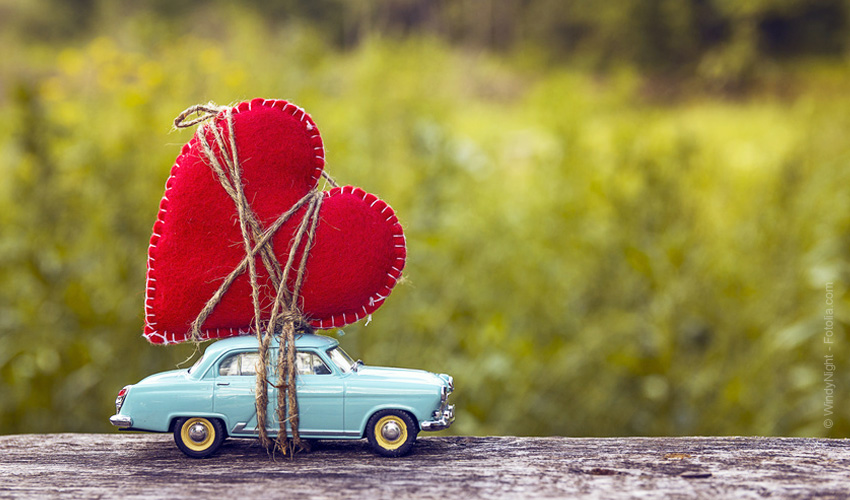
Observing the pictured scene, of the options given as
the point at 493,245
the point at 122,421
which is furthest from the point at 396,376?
the point at 493,245

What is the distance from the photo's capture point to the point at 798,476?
2.40 feet

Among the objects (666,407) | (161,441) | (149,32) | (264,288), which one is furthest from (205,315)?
(149,32)

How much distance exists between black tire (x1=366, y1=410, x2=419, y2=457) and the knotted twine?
0.08 metres

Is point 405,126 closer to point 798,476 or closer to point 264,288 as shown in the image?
point 264,288

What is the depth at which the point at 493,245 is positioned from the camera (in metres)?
1.88

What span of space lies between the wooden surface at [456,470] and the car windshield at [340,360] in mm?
94

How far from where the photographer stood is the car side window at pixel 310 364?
0.81m

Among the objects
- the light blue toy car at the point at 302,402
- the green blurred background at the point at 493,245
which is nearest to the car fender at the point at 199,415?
the light blue toy car at the point at 302,402

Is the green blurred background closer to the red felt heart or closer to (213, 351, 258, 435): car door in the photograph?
the red felt heart

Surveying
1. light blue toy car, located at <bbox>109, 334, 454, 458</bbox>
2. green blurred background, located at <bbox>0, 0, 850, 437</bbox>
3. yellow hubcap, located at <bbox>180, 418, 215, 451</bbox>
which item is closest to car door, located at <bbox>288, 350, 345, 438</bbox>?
light blue toy car, located at <bbox>109, 334, 454, 458</bbox>

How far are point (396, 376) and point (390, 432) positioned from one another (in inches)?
2.4

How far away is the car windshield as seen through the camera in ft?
2.66

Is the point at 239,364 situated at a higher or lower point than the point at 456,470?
higher

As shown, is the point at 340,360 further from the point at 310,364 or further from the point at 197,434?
the point at 197,434
